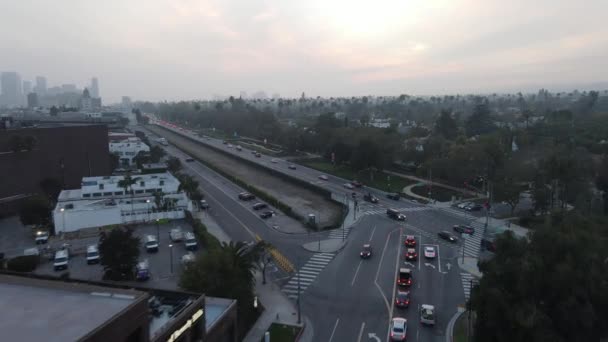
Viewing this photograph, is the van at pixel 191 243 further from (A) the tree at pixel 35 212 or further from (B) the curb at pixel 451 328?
(B) the curb at pixel 451 328

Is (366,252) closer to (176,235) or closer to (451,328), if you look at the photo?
(451,328)

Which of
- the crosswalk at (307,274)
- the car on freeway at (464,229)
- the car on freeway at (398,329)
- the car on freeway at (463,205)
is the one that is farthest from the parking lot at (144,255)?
the car on freeway at (463,205)

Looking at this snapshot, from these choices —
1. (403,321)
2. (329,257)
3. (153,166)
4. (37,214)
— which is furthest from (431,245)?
(153,166)

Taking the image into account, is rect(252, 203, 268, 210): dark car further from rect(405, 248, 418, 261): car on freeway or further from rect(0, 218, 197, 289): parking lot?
rect(405, 248, 418, 261): car on freeway

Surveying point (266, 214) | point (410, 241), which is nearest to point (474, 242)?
point (410, 241)

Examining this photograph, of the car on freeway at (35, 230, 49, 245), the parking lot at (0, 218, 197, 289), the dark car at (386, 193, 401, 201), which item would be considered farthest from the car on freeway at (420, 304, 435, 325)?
the car on freeway at (35, 230, 49, 245)

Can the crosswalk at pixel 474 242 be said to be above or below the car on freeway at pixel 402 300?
below
